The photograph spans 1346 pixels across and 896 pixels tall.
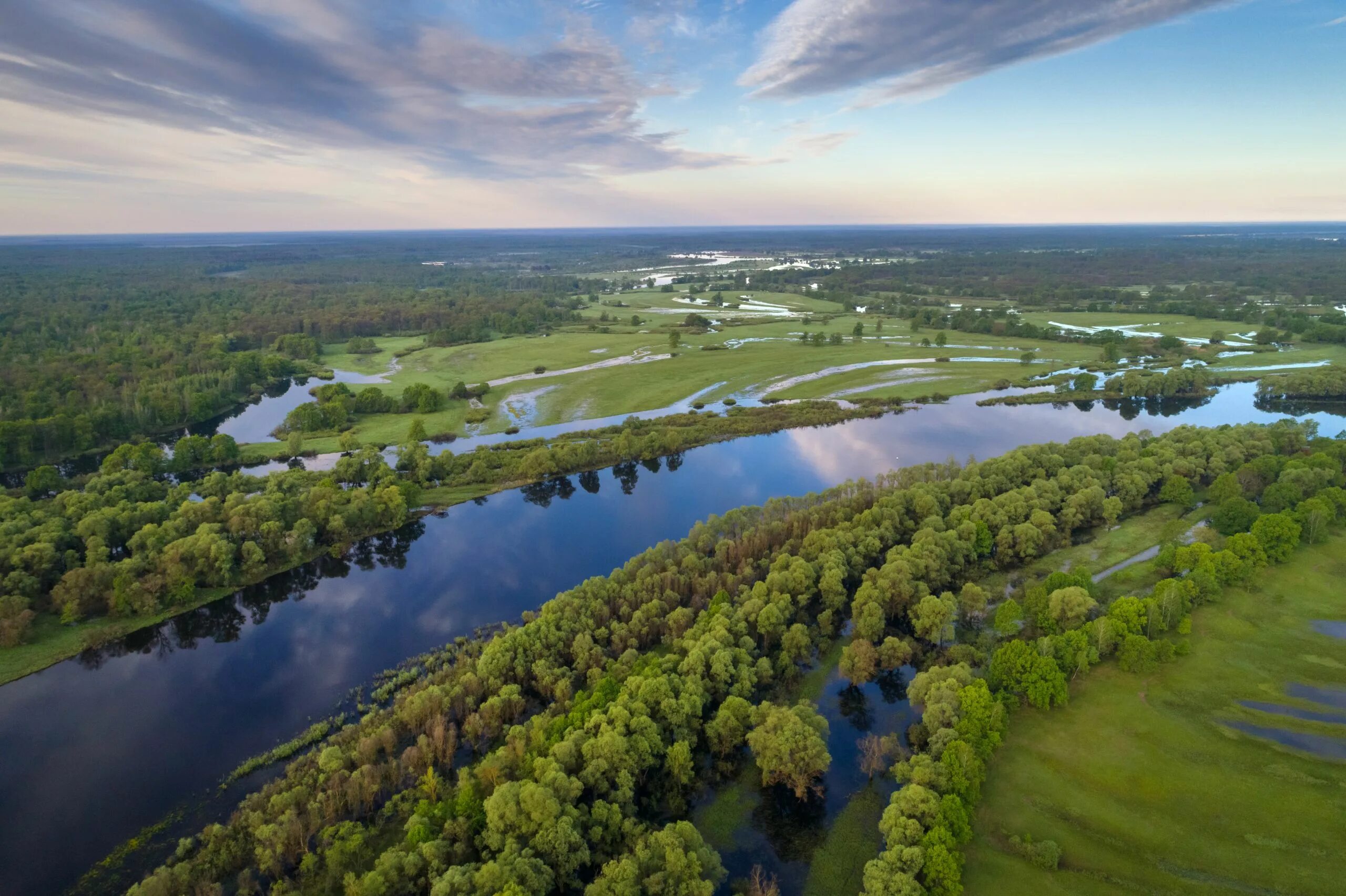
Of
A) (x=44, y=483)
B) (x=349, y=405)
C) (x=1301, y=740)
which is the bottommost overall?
(x=1301, y=740)

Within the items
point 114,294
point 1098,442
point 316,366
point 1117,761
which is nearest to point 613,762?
point 1117,761

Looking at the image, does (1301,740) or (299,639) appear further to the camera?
(299,639)

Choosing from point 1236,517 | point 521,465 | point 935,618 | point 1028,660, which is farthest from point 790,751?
point 521,465

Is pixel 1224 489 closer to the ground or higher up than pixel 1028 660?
higher up

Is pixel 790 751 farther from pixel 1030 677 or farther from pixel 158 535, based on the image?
pixel 158 535

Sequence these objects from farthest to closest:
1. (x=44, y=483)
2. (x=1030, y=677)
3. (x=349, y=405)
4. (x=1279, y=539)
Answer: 1. (x=349, y=405)
2. (x=44, y=483)
3. (x=1279, y=539)
4. (x=1030, y=677)

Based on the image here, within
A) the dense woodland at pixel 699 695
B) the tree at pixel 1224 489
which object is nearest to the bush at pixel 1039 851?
the dense woodland at pixel 699 695

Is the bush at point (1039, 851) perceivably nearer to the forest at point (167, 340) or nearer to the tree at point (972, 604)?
the tree at point (972, 604)
